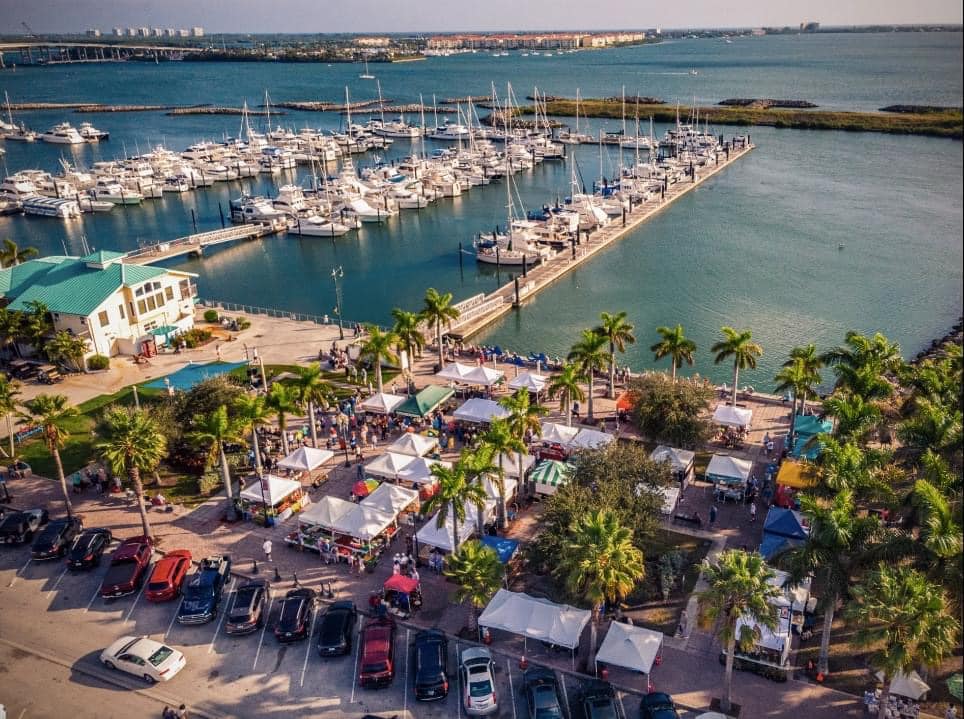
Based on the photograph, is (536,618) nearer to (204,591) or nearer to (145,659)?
(204,591)

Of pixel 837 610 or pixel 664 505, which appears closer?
pixel 837 610

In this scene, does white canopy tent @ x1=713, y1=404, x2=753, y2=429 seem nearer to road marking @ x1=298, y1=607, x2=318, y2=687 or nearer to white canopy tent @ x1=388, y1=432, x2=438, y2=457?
white canopy tent @ x1=388, y1=432, x2=438, y2=457

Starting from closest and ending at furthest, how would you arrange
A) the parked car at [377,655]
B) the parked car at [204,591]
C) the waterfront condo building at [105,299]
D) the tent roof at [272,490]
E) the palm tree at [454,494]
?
the parked car at [377,655] < the parked car at [204,591] < the palm tree at [454,494] < the tent roof at [272,490] < the waterfront condo building at [105,299]

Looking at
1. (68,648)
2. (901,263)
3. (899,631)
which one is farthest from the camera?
(901,263)

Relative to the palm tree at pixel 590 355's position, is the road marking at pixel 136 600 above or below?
below

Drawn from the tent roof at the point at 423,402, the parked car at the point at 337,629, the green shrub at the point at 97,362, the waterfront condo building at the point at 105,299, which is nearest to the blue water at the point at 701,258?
the waterfront condo building at the point at 105,299

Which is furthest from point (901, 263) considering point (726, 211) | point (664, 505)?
point (664, 505)

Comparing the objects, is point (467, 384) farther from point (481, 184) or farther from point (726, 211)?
point (481, 184)

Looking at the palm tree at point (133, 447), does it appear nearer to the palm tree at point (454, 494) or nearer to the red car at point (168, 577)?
the red car at point (168, 577)
